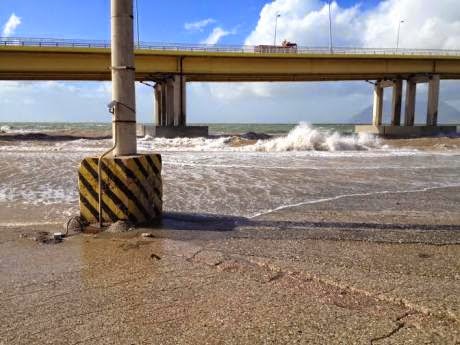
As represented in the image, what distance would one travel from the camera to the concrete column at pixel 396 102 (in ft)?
164

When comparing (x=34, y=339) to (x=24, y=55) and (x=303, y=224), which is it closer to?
(x=303, y=224)

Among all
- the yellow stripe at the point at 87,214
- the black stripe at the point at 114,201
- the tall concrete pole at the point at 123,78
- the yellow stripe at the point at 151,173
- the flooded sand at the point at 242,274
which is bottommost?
the flooded sand at the point at 242,274

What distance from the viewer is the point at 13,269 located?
4496mm

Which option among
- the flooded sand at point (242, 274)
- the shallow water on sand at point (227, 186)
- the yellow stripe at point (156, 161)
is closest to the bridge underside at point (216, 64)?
the shallow water on sand at point (227, 186)

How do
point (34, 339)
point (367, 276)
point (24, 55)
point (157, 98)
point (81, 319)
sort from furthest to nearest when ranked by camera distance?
point (157, 98) → point (24, 55) → point (367, 276) → point (81, 319) → point (34, 339)

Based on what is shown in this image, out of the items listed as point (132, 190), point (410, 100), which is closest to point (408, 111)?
point (410, 100)

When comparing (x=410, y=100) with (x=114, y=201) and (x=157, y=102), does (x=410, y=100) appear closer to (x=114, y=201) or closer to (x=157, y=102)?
(x=157, y=102)

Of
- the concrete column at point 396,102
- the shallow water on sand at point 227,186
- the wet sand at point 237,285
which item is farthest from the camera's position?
the concrete column at point 396,102

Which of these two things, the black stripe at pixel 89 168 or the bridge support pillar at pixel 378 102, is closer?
the black stripe at pixel 89 168

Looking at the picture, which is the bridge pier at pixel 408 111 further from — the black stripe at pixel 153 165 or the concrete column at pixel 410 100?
the black stripe at pixel 153 165

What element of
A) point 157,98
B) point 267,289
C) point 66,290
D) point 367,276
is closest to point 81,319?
point 66,290

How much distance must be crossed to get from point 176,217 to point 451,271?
419 centimetres

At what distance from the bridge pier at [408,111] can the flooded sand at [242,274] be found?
40249 mm

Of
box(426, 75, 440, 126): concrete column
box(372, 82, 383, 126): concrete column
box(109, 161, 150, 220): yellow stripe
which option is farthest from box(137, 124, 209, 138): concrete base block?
box(109, 161, 150, 220): yellow stripe
